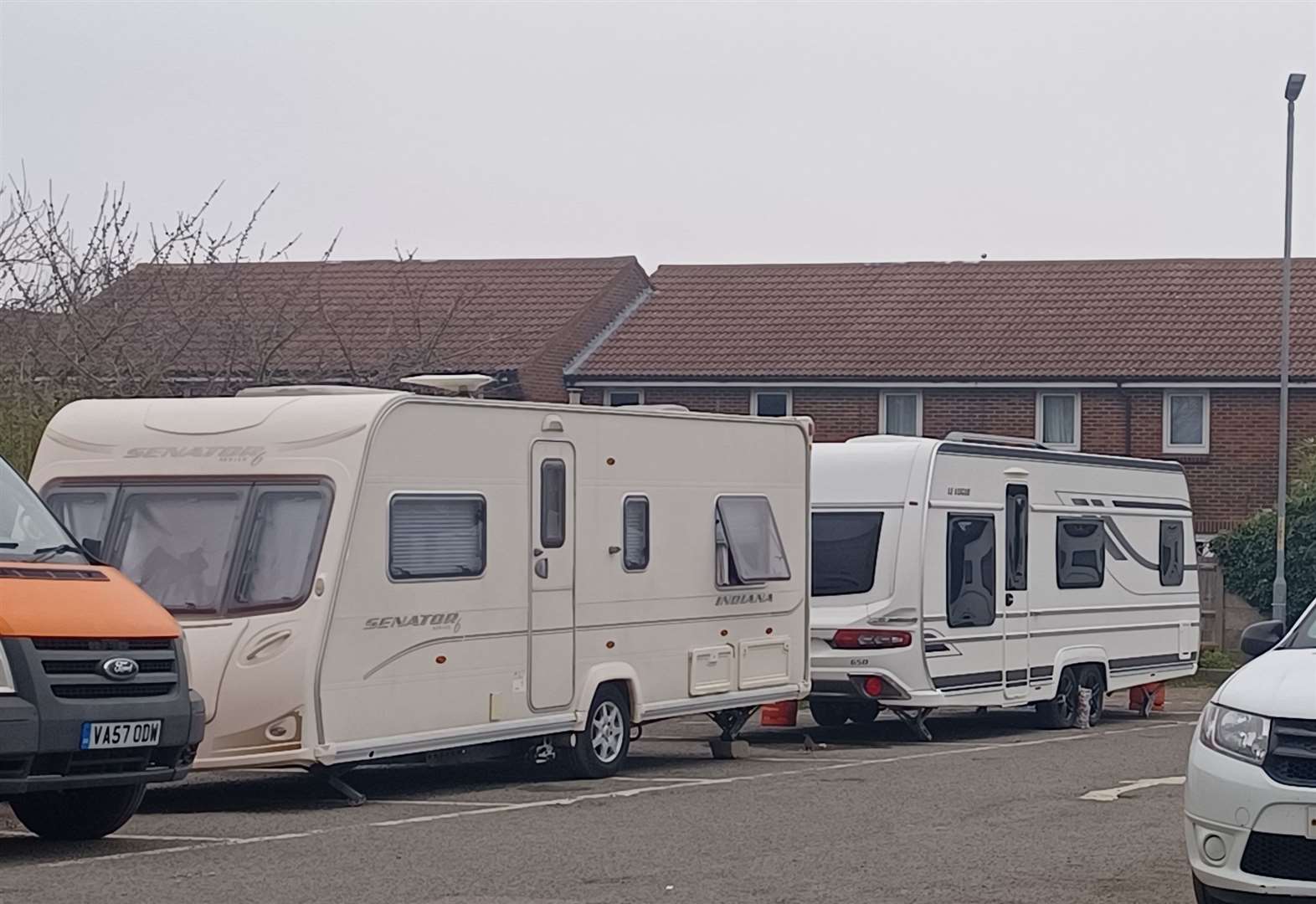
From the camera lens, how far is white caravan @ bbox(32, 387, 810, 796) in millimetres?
13031

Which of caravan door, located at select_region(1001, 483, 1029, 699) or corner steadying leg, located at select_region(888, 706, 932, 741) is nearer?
corner steadying leg, located at select_region(888, 706, 932, 741)

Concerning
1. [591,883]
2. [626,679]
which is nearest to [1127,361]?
[626,679]

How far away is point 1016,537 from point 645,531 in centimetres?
594

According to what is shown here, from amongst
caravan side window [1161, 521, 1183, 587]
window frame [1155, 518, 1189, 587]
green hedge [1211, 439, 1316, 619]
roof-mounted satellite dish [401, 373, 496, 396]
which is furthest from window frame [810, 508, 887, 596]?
green hedge [1211, 439, 1316, 619]

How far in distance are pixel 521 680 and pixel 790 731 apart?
6.95m

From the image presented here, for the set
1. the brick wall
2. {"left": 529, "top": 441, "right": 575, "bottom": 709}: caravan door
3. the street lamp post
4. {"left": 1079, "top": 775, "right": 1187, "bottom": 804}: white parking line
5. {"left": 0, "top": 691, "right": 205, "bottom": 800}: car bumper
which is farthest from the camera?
the brick wall

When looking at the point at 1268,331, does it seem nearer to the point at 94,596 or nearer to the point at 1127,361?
the point at 1127,361

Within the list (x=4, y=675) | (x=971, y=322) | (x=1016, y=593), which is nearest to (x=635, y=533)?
(x=1016, y=593)

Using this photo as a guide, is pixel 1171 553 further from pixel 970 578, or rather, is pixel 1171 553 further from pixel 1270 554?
pixel 1270 554

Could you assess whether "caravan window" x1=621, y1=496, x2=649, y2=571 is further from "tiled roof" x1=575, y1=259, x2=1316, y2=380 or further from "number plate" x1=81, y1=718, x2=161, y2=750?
"tiled roof" x1=575, y1=259, x2=1316, y2=380

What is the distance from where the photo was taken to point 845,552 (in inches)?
772

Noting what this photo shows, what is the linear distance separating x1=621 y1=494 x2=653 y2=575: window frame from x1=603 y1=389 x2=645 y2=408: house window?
2286cm

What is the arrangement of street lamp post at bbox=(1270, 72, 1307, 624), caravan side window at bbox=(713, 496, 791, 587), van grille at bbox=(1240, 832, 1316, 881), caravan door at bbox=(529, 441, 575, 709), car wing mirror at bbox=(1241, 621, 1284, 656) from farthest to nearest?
street lamp post at bbox=(1270, 72, 1307, 624) → caravan side window at bbox=(713, 496, 791, 587) → caravan door at bbox=(529, 441, 575, 709) → car wing mirror at bbox=(1241, 621, 1284, 656) → van grille at bbox=(1240, 832, 1316, 881)

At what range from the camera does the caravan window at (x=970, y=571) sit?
19781 millimetres
